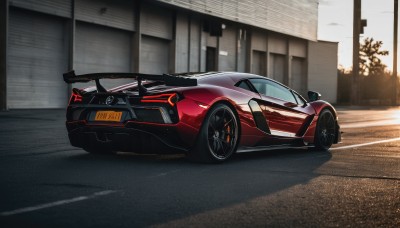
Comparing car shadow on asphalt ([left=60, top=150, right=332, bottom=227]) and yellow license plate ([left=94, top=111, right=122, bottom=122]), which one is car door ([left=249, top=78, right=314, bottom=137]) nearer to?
car shadow on asphalt ([left=60, top=150, right=332, bottom=227])

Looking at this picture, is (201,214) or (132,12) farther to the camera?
(132,12)

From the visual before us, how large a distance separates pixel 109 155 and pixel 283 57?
31952mm

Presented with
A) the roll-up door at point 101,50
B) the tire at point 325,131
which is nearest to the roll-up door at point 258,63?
the roll-up door at point 101,50

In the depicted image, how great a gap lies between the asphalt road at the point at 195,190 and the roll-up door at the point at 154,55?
1862 cm

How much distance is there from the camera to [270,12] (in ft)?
114

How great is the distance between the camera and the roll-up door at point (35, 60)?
20.2 metres

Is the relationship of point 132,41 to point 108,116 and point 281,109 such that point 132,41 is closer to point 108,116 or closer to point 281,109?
point 281,109

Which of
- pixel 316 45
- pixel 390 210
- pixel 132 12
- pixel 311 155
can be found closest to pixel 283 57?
pixel 316 45

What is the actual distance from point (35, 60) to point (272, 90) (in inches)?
574

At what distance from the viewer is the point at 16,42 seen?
66.4 feet

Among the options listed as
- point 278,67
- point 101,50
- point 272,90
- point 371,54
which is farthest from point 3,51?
point 371,54

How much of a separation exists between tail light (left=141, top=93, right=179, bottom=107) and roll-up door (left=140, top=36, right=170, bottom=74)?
20.1 metres

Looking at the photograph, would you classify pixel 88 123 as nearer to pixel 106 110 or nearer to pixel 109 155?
pixel 106 110

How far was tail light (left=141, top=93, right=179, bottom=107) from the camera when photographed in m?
6.69
